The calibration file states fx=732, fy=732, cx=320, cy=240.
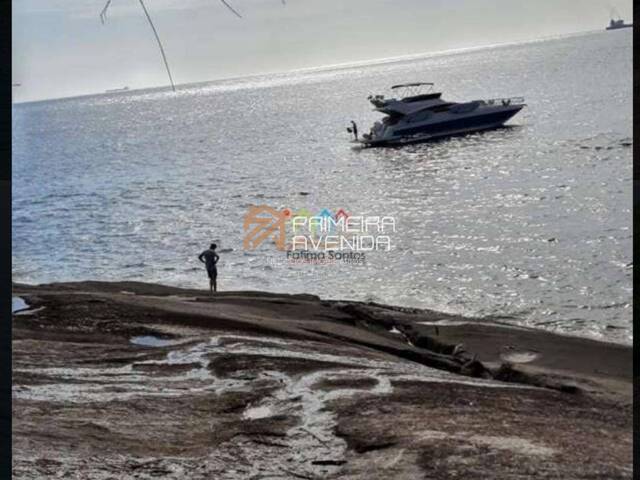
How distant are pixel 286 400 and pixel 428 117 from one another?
1626 inches

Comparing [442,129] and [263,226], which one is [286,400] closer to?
[263,226]

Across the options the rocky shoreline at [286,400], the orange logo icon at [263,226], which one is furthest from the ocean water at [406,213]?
the rocky shoreline at [286,400]

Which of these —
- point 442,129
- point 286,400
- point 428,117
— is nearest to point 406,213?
point 428,117

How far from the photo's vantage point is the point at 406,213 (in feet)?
98.4

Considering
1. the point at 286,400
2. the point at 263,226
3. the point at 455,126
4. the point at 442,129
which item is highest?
the point at 455,126

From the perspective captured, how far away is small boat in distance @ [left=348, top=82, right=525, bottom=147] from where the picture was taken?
45344 millimetres

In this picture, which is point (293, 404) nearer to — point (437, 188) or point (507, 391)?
point (507, 391)

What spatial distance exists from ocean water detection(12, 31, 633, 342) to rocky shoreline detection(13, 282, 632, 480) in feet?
7.16

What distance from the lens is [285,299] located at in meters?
15.3

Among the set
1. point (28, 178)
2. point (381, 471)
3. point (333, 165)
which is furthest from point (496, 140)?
point (381, 471)

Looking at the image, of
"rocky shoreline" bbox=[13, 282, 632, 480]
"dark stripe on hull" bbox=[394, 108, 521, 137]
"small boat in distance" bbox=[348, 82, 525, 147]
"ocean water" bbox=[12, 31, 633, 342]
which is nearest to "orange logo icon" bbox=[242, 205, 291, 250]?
"ocean water" bbox=[12, 31, 633, 342]

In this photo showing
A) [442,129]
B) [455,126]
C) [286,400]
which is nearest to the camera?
[286,400]

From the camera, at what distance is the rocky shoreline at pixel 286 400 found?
5.83m
